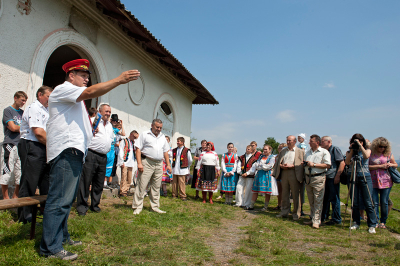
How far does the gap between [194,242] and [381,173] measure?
449 centimetres

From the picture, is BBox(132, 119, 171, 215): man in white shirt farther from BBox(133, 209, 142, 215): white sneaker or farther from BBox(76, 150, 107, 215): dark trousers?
BBox(76, 150, 107, 215): dark trousers

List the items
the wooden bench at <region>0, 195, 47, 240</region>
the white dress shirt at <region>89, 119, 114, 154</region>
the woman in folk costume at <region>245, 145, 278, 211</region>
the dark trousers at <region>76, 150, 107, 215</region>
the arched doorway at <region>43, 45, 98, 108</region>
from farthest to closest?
the arched doorway at <region>43, 45, 98, 108</region>
the woman in folk costume at <region>245, 145, 278, 211</region>
the white dress shirt at <region>89, 119, 114, 154</region>
the dark trousers at <region>76, 150, 107, 215</region>
the wooden bench at <region>0, 195, 47, 240</region>

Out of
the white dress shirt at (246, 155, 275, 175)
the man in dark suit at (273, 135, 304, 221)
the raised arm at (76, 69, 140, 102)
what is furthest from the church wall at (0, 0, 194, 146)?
the man in dark suit at (273, 135, 304, 221)

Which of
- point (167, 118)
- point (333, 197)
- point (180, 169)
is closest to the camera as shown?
point (333, 197)

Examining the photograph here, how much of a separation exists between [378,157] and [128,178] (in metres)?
6.51

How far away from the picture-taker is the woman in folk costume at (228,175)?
796 cm

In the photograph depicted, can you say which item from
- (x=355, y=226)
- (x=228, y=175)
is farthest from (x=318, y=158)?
(x=228, y=175)

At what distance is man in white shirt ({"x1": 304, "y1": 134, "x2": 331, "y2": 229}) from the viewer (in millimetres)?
5664

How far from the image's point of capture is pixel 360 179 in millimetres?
5559

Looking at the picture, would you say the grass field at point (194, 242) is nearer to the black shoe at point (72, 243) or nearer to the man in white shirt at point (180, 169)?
the black shoe at point (72, 243)

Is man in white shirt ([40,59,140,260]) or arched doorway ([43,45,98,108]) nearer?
man in white shirt ([40,59,140,260])

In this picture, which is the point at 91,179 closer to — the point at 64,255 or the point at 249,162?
the point at 64,255

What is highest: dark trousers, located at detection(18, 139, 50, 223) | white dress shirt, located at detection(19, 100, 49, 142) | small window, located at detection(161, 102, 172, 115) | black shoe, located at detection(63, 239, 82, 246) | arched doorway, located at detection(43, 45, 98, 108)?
arched doorway, located at detection(43, 45, 98, 108)

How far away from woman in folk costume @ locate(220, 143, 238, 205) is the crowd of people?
0.10 feet
